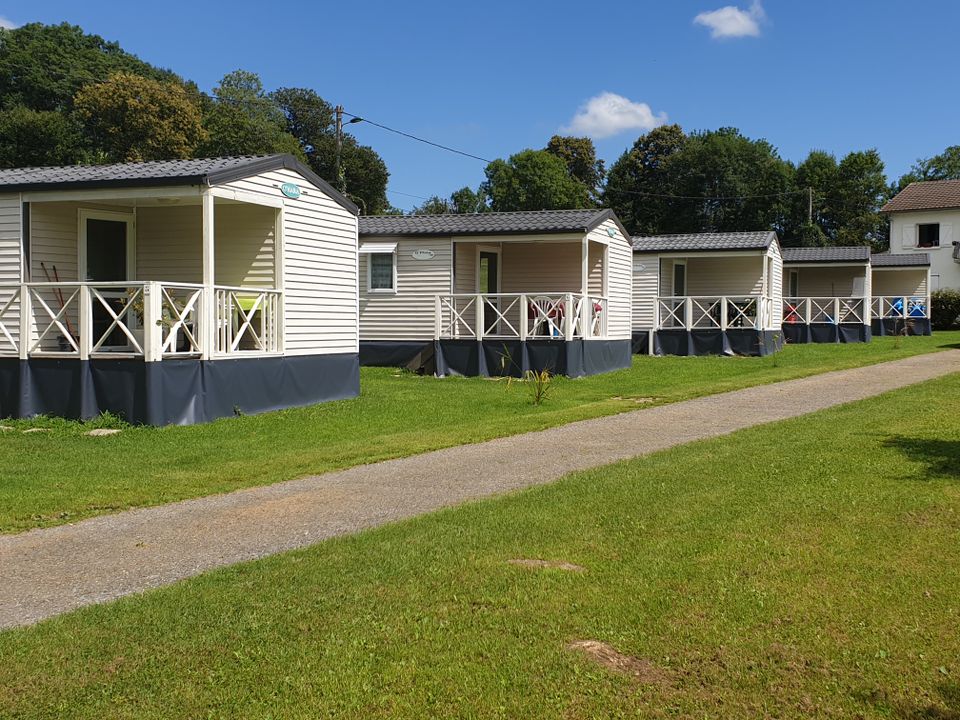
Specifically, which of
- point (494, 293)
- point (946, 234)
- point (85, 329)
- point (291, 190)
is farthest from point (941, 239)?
point (85, 329)

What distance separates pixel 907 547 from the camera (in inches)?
208

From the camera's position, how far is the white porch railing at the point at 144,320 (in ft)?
37.2

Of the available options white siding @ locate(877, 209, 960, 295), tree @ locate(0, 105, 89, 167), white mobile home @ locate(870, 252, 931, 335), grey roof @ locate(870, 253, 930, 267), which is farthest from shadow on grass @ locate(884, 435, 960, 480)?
tree @ locate(0, 105, 89, 167)

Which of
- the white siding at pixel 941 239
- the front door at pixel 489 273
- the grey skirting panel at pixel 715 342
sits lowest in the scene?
the grey skirting panel at pixel 715 342

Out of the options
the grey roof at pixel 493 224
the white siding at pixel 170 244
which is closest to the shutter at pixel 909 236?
the grey roof at pixel 493 224

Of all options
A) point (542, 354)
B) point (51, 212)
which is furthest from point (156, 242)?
point (542, 354)

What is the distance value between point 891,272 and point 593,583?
3624cm

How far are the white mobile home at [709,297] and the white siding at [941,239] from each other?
2412cm

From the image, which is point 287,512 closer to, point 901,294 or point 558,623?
point 558,623

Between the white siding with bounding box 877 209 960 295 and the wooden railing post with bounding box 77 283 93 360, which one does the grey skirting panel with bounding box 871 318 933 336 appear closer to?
the white siding with bounding box 877 209 960 295

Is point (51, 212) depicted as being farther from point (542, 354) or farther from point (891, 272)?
point (891, 272)

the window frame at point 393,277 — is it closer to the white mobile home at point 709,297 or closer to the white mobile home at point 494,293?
the white mobile home at point 494,293

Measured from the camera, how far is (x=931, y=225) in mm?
49438

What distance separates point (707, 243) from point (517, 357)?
31.4 ft
